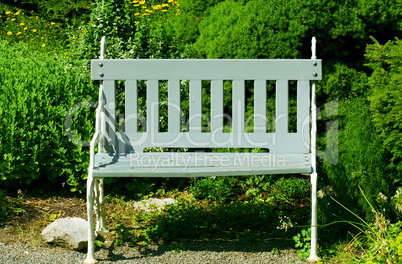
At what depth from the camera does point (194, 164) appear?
10.6 feet

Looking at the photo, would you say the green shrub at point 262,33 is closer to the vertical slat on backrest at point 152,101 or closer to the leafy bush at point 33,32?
the vertical slat on backrest at point 152,101

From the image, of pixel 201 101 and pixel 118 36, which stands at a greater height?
pixel 118 36

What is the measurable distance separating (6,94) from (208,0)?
234cm

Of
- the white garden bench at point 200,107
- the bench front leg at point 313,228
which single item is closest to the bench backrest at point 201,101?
the white garden bench at point 200,107

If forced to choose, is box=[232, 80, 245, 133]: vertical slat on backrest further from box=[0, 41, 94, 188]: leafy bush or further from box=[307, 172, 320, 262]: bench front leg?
box=[0, 41, 94, 188]: leafy bush

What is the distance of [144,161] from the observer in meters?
3.30

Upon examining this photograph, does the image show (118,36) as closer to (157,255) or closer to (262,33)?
(262,33)

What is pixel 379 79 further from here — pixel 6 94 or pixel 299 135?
pixel 6 94

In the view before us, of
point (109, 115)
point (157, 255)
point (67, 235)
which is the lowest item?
point (157, 255)

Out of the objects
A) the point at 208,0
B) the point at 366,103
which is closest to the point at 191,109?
the point at 366,103

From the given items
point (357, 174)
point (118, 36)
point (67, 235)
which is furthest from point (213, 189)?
point (118, 36)

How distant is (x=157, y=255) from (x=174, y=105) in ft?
3.52

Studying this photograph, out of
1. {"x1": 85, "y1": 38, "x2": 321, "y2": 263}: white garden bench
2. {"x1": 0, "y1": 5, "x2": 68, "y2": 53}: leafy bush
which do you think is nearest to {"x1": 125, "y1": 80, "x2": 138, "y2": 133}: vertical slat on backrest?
{"x1": 85, "y1": 38, "x2": 321, "y2": 263}: white garden bench

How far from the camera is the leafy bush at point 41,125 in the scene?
4051 mm
